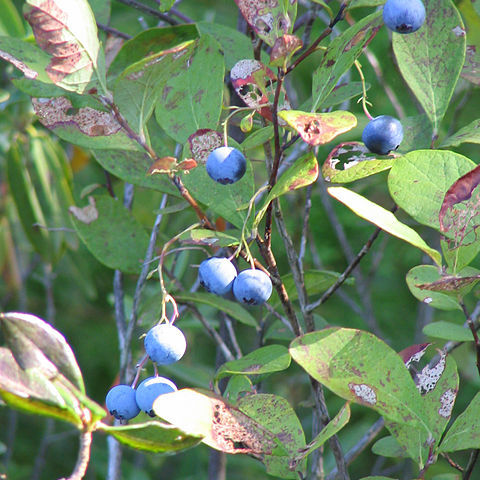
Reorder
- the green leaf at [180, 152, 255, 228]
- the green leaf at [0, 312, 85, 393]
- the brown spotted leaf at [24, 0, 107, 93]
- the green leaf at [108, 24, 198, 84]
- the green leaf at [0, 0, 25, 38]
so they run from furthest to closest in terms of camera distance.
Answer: the green leaf at [0, 0, 25, 38]
the green leaf at [108, 24, 198, 84]
the green leaf at [180, 152, 255, 228]
the brown spotted leaf at [24, 0, 107, 93]
the green leaf at [0, 312, 85, 393]

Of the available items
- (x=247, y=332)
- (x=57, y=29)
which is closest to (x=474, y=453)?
(x=57, y=29)

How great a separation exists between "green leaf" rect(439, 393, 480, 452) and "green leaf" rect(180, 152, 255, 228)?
0.30 metres

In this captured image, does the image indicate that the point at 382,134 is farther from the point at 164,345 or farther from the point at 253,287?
the point at 164,345

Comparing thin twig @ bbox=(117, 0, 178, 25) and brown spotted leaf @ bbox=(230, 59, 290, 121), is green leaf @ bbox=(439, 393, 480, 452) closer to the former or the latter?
brown spotted leaf @ bbox=(230, 59, 290, 121)

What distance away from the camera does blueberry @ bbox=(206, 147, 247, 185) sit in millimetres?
692

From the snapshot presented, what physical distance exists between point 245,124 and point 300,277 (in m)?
0.20

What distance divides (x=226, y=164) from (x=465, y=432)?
0.35 m

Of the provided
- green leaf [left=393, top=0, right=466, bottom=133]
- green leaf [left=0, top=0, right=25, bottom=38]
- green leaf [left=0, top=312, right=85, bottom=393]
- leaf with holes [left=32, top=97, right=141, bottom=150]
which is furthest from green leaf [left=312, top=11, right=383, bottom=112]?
green leaf [left=0, top=0, right=25, bottom=38]

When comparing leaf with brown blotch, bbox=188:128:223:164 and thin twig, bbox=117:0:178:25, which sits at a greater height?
thin twig, bbox=117:0:178:25

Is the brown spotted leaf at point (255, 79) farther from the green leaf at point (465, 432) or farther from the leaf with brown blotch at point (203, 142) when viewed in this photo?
the green leaf at point (465, 432)

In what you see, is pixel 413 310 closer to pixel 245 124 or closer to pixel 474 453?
pixel 474 453

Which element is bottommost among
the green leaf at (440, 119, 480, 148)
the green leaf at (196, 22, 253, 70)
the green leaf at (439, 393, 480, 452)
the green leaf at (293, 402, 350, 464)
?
the green leaf at (439, 393, 480, 452)

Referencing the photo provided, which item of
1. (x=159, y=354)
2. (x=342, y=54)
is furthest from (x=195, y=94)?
(x=159, y=354)

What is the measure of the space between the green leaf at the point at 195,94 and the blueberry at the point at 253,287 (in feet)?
0.58
